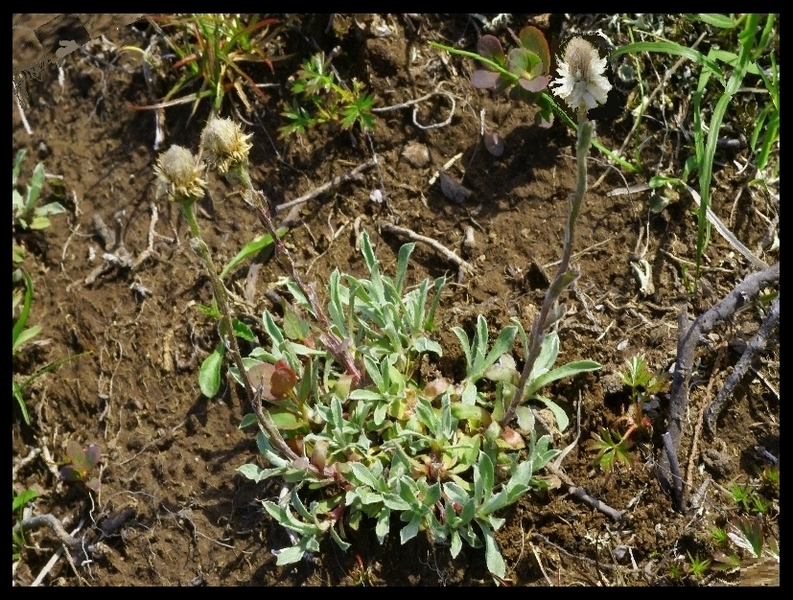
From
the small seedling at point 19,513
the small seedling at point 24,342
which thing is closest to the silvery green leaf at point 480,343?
the small seedling at point 24,342

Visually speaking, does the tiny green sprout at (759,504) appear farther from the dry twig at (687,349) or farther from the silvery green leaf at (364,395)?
the silvery green leaf at (364,395)

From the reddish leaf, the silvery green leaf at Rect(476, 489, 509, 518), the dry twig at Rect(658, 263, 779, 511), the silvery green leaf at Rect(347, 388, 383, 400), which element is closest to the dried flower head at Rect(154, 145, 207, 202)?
the reddish leaf

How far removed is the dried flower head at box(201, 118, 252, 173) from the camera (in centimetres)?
184

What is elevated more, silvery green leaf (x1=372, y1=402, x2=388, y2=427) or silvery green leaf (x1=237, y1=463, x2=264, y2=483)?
silvery green leaf (x1=372, y1=402, x2=388, y2=427)

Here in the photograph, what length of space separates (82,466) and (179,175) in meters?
1.41

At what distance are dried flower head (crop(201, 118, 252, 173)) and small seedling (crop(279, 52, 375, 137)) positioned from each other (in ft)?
3.23

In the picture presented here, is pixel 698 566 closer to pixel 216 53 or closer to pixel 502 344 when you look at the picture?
pixel 502 344

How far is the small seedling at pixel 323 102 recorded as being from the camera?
9.25 feet

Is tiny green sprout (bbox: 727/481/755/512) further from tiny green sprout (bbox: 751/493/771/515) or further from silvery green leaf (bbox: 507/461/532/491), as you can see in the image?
silvery green leaf (bbox: 507/461/532/491)

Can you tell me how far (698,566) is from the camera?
7.10 ft

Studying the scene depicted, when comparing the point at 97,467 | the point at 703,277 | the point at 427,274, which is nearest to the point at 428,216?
the point at 427,274

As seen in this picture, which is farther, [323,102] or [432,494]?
[323,102]

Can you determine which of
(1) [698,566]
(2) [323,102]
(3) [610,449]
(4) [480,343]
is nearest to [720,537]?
(1) [698,566]

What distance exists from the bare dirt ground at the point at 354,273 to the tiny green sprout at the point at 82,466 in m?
0.05
